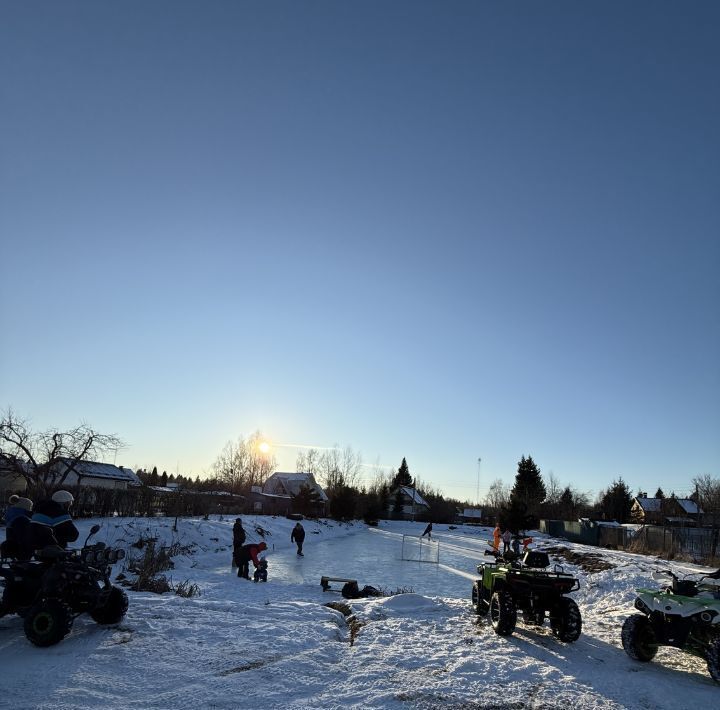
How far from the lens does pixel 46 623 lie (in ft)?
21.2

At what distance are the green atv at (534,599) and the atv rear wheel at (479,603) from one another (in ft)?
2.39

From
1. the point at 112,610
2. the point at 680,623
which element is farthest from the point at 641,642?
the point at 112,610

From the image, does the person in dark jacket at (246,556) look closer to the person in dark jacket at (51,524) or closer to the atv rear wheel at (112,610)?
the atv rear wheel at (112,610)

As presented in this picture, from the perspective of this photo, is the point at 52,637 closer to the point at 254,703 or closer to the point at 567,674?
the point at 254,703

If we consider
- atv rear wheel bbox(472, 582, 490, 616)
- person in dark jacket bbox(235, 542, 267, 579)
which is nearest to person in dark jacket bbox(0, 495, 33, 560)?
atv rear wheel bbox(472, 582, 490, 616)

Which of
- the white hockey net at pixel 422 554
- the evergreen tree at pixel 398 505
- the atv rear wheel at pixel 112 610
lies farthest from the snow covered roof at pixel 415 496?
the atv rear wheel at pixel 112 610

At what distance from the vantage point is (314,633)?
8203 mm

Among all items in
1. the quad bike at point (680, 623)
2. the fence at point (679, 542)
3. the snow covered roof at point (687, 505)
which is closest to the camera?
the quad bike at point (680, 623)

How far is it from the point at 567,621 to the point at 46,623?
7.35 metres

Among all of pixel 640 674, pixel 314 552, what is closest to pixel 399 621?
pixel 640 674

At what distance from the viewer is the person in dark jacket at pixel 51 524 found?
711cm

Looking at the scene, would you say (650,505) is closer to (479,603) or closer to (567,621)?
(479,603)

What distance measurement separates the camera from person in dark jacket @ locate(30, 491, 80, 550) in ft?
23.3

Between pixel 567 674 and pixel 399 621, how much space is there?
3.22 metres
